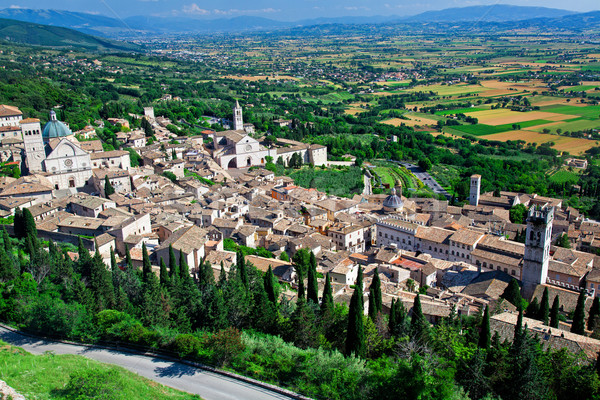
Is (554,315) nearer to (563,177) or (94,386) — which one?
(94,386)

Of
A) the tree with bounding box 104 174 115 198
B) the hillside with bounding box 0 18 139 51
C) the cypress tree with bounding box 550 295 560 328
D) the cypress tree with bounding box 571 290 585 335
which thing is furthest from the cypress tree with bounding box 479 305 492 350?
the hillside with bounding box 0 18 139 51

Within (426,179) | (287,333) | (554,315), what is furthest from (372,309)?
(426,179)

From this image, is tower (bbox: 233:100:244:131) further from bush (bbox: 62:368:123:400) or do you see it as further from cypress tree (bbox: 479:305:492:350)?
bush (bbox: 62:368:123:400)

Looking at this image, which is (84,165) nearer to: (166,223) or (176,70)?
(166,223)

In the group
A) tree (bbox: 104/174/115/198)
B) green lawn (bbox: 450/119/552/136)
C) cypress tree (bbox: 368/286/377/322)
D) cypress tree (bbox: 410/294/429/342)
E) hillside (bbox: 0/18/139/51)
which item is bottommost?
green lawn (bbox: 450/119/552/136)

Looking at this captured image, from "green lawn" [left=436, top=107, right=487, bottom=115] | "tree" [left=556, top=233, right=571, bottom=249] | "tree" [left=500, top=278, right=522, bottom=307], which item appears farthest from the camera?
Result: "green lawn" [left=436, top=107, right=487, bottom=115]

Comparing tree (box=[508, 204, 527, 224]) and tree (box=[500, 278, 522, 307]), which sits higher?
tree (box=[500, 278, 522, 307])

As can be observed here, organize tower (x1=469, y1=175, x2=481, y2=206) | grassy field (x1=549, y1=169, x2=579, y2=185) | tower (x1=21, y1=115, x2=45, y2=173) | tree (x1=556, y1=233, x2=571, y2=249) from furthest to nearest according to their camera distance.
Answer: grassy field (x1=549, y1=169, x2=579, y2=185) < tower (x1=469, y1=175, x2=481, y2=206) < tower (x1=21, y1=115, x2=45, y2=173) < tree (x1=556, y1=233, x2=571, y2=249)
